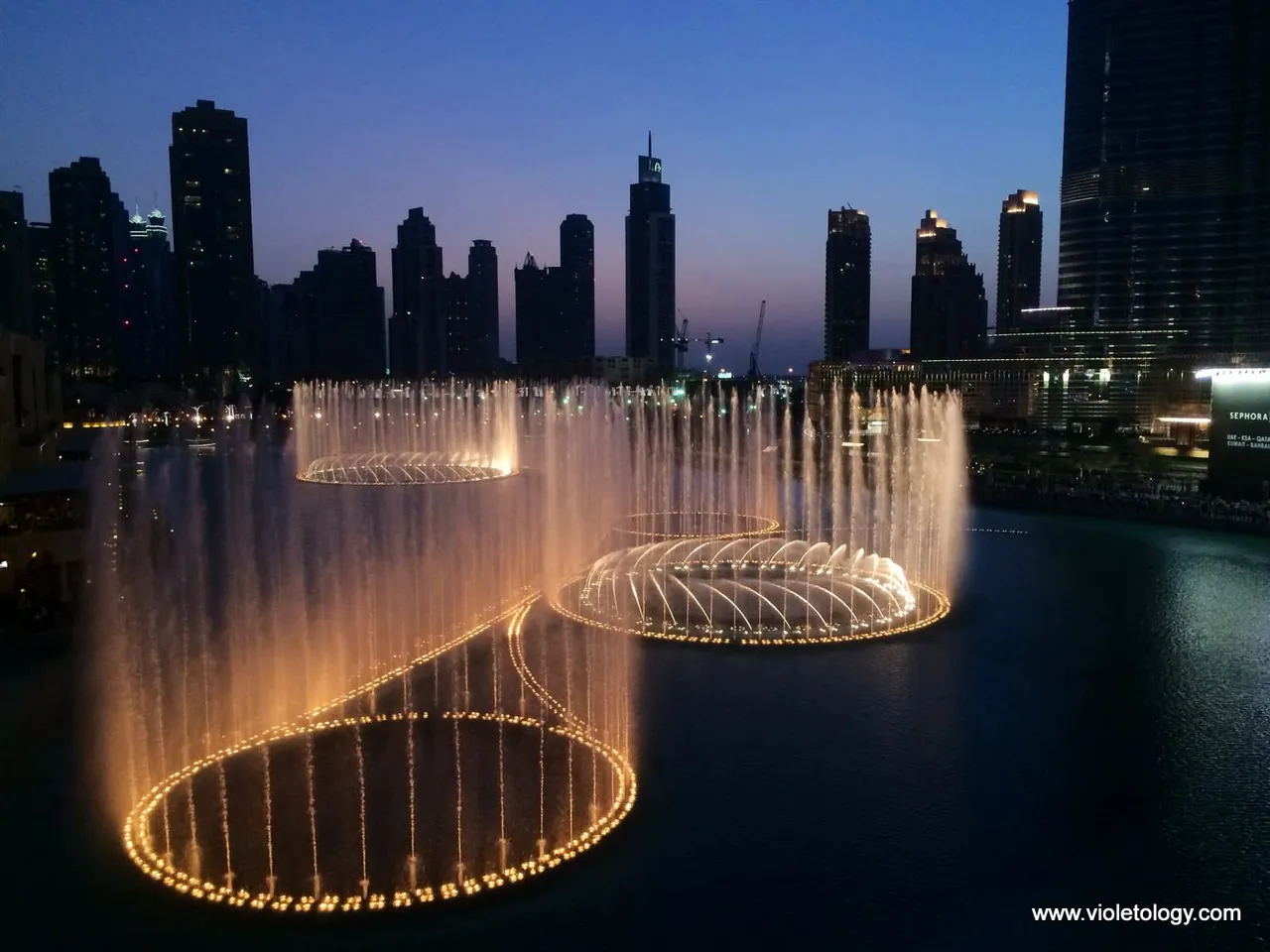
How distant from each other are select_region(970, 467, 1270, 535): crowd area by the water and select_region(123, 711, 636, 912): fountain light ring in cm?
2608

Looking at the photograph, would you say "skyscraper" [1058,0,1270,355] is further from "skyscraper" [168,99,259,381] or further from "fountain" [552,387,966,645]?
"skyscraper" [168,99,259,381]

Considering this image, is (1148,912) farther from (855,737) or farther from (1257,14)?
(1257,14)

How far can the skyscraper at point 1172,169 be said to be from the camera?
7812cm

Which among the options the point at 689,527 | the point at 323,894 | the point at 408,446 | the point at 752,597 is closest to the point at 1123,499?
the point at 689,527

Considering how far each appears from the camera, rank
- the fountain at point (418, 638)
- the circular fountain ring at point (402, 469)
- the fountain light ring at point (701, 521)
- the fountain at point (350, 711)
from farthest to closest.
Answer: the circular fountain ring at point (402, 469)
the fountain light ring at point (701, 521)
the fountain at point (418, 638)
the fountain at point (350, 711)

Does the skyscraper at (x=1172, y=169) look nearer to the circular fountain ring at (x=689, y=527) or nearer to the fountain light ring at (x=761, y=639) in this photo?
the circular fountain ring at (x=689, y=527)

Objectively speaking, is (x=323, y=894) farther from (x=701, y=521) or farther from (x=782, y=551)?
(x=701, y=521)

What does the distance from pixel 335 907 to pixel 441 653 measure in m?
8.00

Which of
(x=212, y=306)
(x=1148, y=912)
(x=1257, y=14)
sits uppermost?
(x=1257, y=14)

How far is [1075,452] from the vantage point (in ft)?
171

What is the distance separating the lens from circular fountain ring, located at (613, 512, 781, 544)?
29094 mm

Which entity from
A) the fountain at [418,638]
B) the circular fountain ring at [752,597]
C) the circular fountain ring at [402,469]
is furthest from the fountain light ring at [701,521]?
the circular fountain ring at [402,469]

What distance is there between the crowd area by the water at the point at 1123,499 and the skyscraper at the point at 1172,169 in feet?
167

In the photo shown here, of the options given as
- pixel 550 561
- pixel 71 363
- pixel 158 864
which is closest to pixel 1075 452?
pixel 550 561
